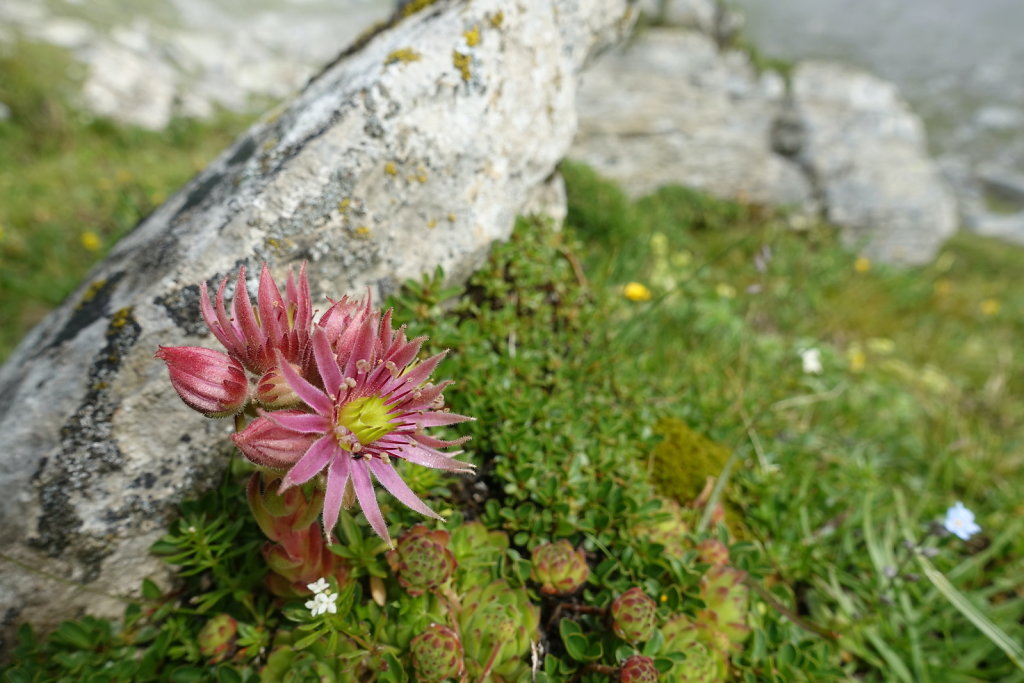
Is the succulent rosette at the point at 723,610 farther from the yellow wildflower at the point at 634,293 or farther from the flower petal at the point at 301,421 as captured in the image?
the yellow wildflower at the point at 634,293

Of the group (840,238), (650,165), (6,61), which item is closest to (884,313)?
(840,238)

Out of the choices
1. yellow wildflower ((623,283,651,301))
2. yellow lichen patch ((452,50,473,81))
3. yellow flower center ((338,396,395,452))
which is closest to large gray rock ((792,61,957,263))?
yellow wildflower ((623,283,651,301))

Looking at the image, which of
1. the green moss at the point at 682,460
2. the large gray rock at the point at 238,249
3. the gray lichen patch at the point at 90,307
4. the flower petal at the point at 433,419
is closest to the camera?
the flower petal at the point at 433,419

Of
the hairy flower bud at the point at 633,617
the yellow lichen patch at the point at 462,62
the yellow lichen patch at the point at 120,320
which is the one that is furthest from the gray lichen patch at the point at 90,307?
the hairy flower bud at the point at 633,617

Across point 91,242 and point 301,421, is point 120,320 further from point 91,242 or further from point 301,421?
point 91,242

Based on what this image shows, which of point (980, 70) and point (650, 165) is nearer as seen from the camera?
point (650, 165)

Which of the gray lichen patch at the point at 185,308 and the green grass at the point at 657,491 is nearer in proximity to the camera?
the green grass at the point at 657,491

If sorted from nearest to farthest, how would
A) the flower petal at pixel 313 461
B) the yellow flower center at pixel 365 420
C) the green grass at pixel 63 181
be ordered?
1. the flower petal at pixel 313 461
2. the yellow flower center at pixel 365 420
3. the green grass at pixel 63 181

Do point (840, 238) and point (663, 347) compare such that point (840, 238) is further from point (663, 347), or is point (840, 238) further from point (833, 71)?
point (663, 347)
